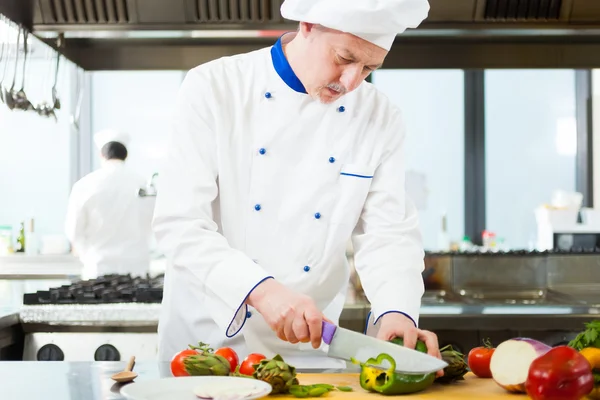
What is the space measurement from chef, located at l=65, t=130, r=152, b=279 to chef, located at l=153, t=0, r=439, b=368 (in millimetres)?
3111

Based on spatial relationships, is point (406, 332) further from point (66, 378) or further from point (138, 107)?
point (138, 107)

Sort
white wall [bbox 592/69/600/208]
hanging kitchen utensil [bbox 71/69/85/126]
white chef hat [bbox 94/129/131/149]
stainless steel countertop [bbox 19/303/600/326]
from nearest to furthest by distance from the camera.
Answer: stainless steel countertop [bbox 19/303/600/326] < hanging kitchen utensil [bbox 71/69/85/126] < white chef hat [bbox 94/129/131/149] < white wall [bbox 592/69/600/208]

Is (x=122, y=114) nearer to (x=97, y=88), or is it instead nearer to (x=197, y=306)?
(x=97, y=88)

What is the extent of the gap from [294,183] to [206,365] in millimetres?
651

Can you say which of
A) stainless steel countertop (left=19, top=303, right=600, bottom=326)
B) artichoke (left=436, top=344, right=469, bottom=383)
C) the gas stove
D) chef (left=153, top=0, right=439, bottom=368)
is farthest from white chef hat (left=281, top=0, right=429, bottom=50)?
the gas stove

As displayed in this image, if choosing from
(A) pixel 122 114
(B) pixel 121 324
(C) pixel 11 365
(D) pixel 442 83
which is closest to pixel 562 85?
(D) pixel 442 83

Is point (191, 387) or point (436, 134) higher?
point (436, 134)

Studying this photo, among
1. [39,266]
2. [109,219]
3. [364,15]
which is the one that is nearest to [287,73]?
Result: [364,15]

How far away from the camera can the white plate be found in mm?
1346

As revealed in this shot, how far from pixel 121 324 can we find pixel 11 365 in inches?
46.3

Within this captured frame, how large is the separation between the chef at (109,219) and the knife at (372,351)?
3684mm

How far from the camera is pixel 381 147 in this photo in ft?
6.84

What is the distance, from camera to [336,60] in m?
1.80

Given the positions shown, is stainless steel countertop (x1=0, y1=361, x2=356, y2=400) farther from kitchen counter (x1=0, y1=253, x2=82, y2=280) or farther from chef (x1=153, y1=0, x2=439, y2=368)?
kitchen counter (x1=0, y1=253, x2=82, y2=280)
